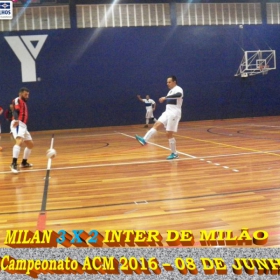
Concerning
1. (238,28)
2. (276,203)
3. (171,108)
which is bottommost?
(276,203)

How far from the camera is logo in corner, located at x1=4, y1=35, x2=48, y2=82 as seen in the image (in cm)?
2036

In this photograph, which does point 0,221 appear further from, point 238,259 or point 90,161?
point 90,161

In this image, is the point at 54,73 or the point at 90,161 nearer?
the point at 90,161

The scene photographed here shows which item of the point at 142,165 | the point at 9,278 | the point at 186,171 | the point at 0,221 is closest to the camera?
the point at 9,278

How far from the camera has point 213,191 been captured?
5.41 metres

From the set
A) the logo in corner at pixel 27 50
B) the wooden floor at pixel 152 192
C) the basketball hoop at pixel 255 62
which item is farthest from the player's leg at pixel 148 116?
the wooden floor at pixel 152 192

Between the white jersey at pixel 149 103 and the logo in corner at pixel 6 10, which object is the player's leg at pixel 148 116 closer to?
the white jersey at pixel 149 103

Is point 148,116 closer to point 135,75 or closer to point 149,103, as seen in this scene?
point 149,103

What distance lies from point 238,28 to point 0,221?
2067 centimetres

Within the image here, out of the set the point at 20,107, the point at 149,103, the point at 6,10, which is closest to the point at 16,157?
the point at 20,107

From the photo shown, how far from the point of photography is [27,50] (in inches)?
809

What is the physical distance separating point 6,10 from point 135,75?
6967mm

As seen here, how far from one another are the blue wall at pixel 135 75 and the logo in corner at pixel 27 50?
0.21 m

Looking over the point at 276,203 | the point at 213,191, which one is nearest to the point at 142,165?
the point at 213,191
